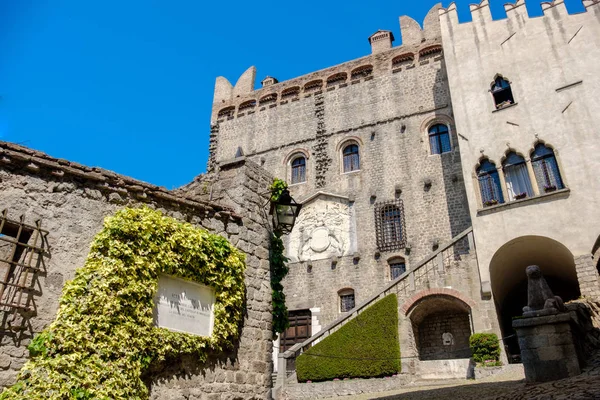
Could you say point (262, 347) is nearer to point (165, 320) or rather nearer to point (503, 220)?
point (165, 320)

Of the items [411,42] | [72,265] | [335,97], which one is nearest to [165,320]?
[72,265]

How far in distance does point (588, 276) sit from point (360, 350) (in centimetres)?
696

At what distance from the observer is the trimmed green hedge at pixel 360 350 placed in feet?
46.7

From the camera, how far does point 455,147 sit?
20672mm

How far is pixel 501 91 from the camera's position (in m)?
17.3

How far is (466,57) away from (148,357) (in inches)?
671

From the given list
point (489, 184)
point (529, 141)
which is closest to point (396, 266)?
point (489, 184)

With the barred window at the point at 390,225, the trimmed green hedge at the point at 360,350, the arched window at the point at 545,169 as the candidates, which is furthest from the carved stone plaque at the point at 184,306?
the barred window at the point at 390,225

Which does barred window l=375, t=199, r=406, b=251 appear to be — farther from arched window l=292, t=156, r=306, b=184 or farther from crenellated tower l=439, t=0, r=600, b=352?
arched window l=292, t=156, r=306, b=184

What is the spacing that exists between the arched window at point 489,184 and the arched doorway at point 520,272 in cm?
165

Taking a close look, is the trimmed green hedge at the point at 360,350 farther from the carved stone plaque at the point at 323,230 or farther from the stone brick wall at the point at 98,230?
the stone brick wall at the point at 98,230

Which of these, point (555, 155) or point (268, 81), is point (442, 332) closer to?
point (555, 155)

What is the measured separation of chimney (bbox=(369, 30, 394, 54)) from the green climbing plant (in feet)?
61.7

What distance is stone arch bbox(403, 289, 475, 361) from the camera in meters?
15.5
